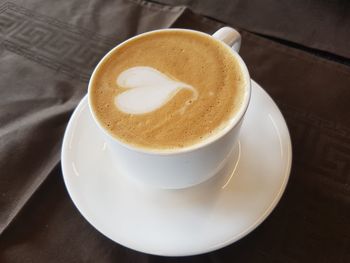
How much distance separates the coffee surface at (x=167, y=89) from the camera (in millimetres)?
416

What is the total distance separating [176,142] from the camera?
0.40m

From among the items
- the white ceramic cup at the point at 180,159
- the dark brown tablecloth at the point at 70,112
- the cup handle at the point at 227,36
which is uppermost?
the cup handle at the point at 227,36

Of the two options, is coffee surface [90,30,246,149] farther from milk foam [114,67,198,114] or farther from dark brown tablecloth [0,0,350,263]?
dark brown tablecloth [0,0,350,263]

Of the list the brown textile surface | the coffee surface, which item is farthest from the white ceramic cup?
the brown textile surface

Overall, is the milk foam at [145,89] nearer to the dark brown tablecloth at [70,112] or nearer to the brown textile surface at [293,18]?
the dark brown tablecloth at [70,112]

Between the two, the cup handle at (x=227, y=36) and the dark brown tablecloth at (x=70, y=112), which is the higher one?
the cup handle at (x=227, y=36)

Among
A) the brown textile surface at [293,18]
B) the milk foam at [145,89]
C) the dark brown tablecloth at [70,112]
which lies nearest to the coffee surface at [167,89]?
the milk foam at [145,89]

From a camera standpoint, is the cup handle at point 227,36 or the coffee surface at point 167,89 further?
the cup handle at point 227,36

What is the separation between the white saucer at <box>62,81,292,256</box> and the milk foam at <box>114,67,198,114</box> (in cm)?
10

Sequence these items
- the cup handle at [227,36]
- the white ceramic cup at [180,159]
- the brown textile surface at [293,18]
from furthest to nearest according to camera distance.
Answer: the brown textile surface at [293,18], the cup handle at [227,36], the white ceramic cup at [180,159]

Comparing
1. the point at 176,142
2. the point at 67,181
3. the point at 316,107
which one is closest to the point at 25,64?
the point at 67,181

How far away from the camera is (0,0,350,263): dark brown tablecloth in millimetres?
452

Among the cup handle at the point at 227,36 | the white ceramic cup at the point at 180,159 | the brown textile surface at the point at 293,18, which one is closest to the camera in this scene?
the white ceramic cup at the point at 180,159

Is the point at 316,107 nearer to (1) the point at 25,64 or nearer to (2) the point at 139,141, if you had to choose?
(2) the point at 139,141
